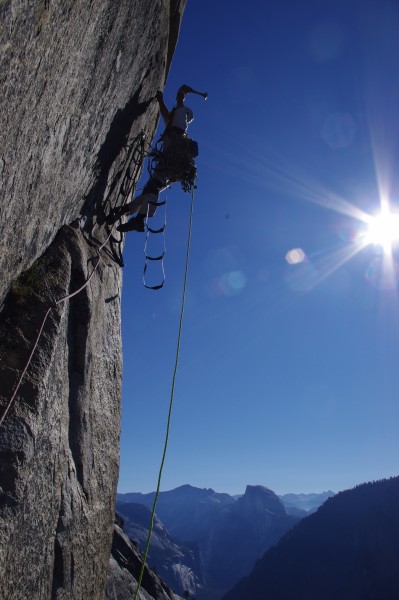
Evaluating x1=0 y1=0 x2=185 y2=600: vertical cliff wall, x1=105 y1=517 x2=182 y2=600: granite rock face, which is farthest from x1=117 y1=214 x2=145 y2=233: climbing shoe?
x1=105 y1=517 x2=182 y2=600: granite rock face

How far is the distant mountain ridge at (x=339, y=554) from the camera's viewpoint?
141625 mm

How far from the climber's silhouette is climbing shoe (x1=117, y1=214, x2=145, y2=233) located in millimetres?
235

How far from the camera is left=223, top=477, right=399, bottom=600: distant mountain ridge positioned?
141625 millimetres

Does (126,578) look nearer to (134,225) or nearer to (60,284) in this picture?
(134,225)

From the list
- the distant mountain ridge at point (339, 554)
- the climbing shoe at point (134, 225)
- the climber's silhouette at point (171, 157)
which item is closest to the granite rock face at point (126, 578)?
the climbing shoe at point (134, 225)

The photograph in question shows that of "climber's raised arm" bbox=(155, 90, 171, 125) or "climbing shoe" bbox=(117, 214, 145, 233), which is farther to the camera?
"climber's raised arm" bbox=(155, 90, 171, 125)

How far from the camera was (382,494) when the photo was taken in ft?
525

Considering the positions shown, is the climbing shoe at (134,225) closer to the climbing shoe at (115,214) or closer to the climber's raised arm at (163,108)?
the climbing shoe at (115,214)

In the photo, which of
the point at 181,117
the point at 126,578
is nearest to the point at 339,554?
the point at 126,578

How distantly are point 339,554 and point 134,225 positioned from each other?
17928cm

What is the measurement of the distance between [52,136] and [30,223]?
1.11 m

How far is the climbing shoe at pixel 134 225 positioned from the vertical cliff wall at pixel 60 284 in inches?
54.4

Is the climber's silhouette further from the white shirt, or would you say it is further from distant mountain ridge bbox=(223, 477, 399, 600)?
distant mountain ridge bbox=(223, 477, 399, 600)

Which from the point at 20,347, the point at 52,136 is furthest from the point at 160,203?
the point at 20,347
